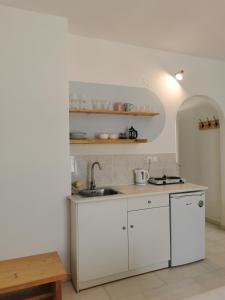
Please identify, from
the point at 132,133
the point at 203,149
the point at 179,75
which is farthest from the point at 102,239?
the point at 203,149

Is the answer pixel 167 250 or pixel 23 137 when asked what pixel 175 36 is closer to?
pixel 23 137

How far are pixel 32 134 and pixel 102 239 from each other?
1274 millimetres

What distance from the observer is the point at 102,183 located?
2967mm

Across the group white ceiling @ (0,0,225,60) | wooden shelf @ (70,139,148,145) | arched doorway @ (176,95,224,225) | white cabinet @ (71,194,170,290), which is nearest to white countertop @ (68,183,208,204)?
white cabinet @ (71,194,170,290)

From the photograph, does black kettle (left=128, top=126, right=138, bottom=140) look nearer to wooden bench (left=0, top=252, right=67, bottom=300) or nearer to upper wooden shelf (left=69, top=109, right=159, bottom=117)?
upper wooden shelf (left=69, top=109, right=159, bottom=117)

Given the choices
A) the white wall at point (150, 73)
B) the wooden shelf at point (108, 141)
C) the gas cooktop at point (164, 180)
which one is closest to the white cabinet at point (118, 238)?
the gas cooktop at point (164, 180)

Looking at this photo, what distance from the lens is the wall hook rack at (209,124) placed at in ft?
13.2

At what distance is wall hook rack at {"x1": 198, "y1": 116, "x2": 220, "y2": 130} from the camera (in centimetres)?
403

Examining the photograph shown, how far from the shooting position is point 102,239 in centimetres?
234

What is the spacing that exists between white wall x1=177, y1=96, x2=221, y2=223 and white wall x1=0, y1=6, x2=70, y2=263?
7.99 feet

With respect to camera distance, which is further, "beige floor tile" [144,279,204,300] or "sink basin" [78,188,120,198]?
"sink basin" [78,188,120,198]

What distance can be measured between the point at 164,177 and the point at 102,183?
881 mm

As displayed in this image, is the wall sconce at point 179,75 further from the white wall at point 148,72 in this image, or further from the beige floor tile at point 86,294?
the beige floor tile at point 86,294

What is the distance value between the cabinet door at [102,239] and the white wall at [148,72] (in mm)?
856
